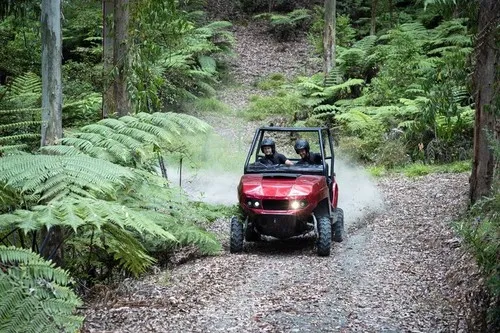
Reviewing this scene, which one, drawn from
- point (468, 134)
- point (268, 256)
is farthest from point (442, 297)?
point (468, 134)

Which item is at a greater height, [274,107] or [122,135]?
[122,135]

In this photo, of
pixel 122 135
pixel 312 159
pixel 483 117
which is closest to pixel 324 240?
pixel 312 159

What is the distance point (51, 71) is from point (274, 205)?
3.61 meters

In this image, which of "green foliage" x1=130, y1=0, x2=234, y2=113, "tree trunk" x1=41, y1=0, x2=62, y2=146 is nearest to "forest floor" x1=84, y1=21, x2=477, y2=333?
"tree trunk" x1=41, y1=0, x2=62, y2=146

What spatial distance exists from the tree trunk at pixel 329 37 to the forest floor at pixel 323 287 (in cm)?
1110

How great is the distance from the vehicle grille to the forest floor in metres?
0.63

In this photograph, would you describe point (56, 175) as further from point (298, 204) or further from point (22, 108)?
point (22, 108)

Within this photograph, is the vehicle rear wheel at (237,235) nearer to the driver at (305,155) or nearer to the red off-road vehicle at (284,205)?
the red off-road vehicle at (284,205)

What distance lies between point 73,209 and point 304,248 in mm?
5779

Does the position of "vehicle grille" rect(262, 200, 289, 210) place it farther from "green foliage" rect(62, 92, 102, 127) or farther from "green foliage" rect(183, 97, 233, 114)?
"green foliage" rect(183, 97, 233, 114)

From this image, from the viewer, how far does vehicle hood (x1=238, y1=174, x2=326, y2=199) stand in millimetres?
8953

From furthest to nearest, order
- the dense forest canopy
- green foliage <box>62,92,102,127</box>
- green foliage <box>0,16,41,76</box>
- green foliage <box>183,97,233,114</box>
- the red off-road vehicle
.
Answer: green foliage <box>183,97,233,114</box> < green foliage <box>0,16,41,76</box> < green foliage <box>62,92,102,127</box> < the red off-road vehicle < the dense forest canopy

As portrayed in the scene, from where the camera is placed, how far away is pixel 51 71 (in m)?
6.59

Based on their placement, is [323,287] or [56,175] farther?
[323,287]
